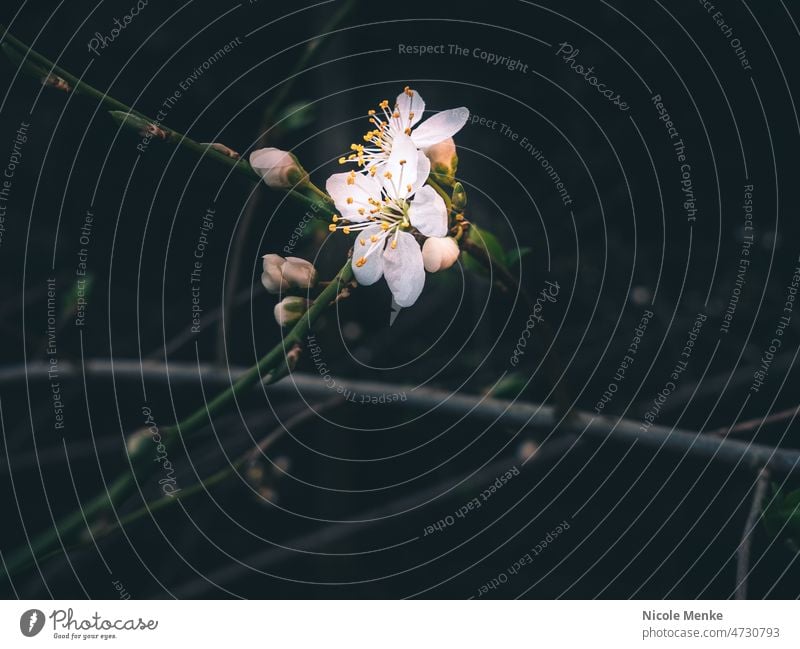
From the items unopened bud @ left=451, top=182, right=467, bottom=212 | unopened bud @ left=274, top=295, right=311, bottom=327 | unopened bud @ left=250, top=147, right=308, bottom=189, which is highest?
unopened bud @ left=451, top=182, right=467, bottom=212

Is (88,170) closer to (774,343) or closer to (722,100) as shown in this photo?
(722,100)

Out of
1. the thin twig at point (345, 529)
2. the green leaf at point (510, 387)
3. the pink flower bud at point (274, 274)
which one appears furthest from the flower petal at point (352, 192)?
the thin twig at point (345, 529)

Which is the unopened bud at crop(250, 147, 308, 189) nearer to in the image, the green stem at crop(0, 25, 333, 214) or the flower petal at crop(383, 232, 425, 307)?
the green stem at crop(0, 25, 333, 214)

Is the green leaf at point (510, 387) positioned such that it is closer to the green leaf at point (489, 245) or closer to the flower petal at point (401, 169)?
the green leaf at point (489, 245)

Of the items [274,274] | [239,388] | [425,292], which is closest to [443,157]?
[274,274]

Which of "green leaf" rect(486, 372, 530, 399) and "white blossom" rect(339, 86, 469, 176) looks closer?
"white blossom" rect(339, 86, 469, 176)

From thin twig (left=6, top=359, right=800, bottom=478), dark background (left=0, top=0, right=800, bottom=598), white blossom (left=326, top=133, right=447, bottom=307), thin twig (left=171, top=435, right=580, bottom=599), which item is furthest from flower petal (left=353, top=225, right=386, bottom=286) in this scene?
thin twig (left=171, top=435, right=580, bottom=599)

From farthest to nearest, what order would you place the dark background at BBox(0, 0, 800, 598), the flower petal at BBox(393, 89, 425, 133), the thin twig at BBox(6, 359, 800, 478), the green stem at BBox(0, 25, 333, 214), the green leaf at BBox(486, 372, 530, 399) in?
the dark background at BBox(0, 0, 800, 598) → the green leaf at BBox(486, 372, 530, 399) → the thin twig at BBox(6, 359, 800, 478) → the flower petal at BBox(393, 89, 425, 133) → the green stem at BBox(0, 25, 333, 214)
